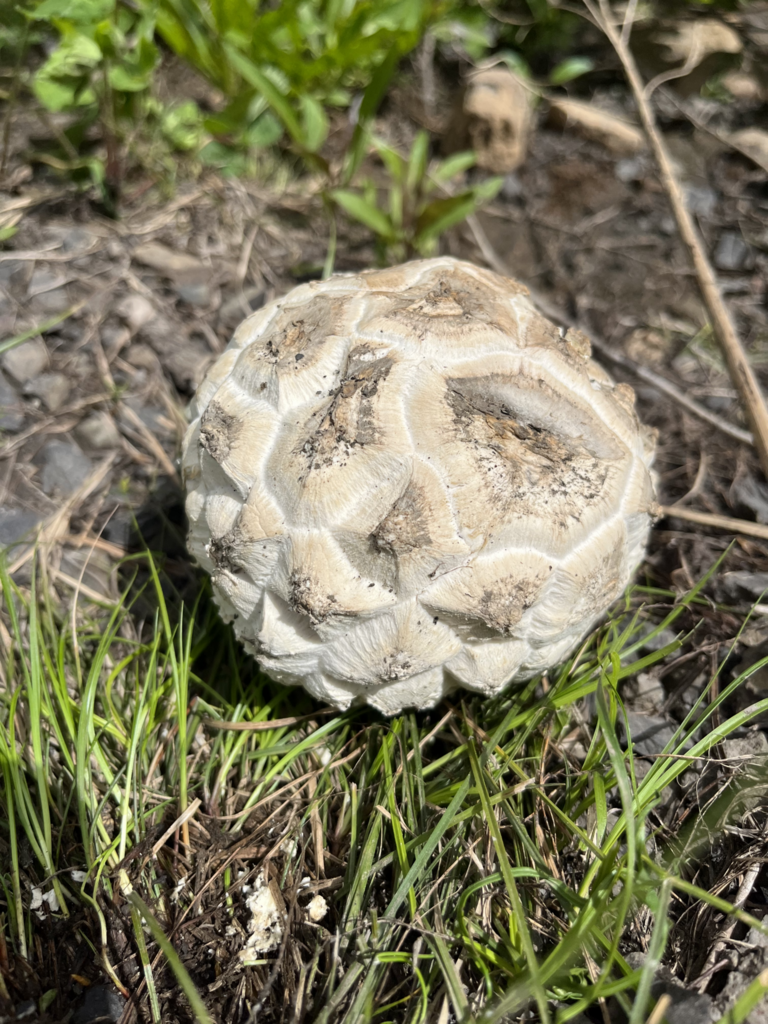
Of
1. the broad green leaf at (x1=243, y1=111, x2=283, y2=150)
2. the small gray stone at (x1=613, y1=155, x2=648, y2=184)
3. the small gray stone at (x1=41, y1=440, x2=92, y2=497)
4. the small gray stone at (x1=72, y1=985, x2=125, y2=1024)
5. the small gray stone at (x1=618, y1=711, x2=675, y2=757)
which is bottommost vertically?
the small gray stone at (x1=618, y1=711, x2=675, y2=757)

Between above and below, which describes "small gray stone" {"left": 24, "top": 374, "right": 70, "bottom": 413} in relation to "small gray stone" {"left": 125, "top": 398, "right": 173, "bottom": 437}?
above

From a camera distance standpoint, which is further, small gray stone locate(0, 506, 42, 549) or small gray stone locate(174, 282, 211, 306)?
small gray stone locate(174, 282, 211, 306)

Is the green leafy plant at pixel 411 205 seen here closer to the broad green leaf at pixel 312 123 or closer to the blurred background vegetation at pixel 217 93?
the blurred background vegetation at pixel 217 93

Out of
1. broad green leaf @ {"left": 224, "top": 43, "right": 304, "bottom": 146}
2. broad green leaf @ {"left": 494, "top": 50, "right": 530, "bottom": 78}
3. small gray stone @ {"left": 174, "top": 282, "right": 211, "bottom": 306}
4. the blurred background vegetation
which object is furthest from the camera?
broad green leaf @ {"left": 494, "top": 50, "right": 530, "bottom": 78}

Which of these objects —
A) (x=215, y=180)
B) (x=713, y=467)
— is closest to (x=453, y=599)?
(x=713, y=467)

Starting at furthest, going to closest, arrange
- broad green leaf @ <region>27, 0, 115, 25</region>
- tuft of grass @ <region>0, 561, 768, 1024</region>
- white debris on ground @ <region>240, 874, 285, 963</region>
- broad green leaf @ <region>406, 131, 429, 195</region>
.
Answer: broad green leaf @ <region>406, 131, 429, 195</region>
broad green leaf @ <region>27, 0, 115, 25</region>
white debris on ground @ <region>240, 874, 285, 963</region>
tuft of grass @ <region>0, 561, 768, 1024</region>

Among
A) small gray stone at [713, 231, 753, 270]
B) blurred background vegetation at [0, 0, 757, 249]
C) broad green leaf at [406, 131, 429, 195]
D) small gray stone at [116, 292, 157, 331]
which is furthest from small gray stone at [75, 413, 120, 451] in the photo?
small gray stone at [713, 231, 753, 270]

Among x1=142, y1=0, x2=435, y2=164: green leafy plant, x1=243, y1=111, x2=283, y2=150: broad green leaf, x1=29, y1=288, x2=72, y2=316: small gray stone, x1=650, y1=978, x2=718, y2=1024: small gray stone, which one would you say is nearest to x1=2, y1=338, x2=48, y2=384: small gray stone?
x1=29, y1=288, x2=72, y2=316: small gray stone

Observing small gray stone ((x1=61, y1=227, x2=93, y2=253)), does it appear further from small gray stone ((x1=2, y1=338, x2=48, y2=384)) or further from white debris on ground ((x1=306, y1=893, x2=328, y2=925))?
white debris on ground ((x1=306, y1=893, x2=328, y2=925))
